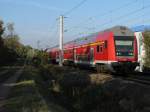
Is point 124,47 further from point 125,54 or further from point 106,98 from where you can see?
point 106,98

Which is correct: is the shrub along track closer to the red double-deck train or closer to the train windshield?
the red double-deck train

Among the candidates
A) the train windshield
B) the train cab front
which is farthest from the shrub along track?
the train windshield

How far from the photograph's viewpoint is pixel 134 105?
14.5 meters

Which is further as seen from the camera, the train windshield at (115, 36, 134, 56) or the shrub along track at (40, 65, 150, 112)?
the train windshield at (115, 36, 134, 56)

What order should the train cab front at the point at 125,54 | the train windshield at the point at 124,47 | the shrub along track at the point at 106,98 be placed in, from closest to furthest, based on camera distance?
the shrub along track at the point at 106,98 → the train cab front at the point at 125,54 → the train windshield at the point at 124,47

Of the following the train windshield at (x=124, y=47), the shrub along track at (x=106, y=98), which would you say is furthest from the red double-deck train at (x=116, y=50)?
the shrub along track at (x=106, y=98)

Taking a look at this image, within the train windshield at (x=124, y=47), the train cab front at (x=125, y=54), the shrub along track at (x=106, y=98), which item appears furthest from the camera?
the train windshield at (x=124, y=47)

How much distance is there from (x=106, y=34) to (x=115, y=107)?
1688 centimetres

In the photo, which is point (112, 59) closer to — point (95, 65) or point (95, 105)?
point (95, 65)

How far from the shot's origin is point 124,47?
3116 cm

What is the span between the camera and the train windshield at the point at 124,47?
3089cm

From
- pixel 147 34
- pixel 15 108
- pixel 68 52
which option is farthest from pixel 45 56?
pixel 15 108

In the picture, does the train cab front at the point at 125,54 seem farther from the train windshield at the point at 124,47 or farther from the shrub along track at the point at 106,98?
the shrub along track at the point at 106,98

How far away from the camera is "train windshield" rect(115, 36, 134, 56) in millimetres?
30891
